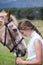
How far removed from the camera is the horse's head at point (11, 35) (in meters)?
3.82

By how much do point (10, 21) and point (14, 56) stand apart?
534mm

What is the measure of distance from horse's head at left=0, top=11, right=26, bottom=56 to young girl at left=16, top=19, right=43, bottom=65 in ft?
0.26

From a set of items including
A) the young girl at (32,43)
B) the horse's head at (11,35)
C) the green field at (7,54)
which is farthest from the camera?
the green field at (7,54)

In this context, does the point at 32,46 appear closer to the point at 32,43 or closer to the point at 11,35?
the point at 32,43

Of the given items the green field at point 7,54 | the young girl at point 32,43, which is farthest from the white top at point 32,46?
the green field at point 7,54

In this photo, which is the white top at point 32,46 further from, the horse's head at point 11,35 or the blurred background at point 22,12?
the blurred background at point 22,12

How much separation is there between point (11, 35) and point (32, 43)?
1.06 feet

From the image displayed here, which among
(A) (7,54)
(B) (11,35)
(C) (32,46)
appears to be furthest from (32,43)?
(A) (7,54)

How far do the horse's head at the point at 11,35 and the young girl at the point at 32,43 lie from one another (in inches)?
3.1

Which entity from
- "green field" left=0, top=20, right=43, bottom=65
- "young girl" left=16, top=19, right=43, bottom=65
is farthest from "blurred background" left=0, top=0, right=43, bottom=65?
"young girl" left=16, top=19, right=43, bottom=65

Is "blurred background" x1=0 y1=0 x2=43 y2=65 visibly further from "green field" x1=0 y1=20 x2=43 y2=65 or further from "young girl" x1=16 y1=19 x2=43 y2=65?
"young girl" x1=16 y1=19 x2=43 y2=65

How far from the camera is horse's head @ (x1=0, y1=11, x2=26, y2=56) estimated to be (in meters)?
3.82

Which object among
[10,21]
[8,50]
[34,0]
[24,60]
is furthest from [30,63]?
[34,0]

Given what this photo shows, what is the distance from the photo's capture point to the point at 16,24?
3.87m
